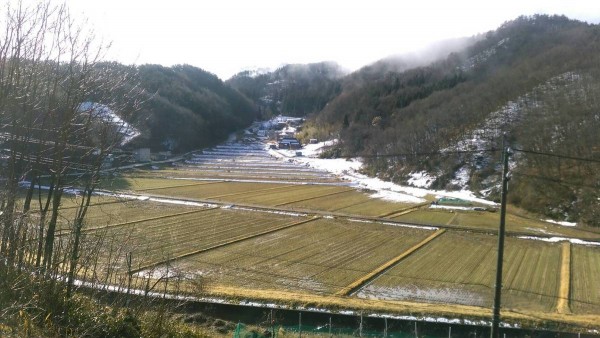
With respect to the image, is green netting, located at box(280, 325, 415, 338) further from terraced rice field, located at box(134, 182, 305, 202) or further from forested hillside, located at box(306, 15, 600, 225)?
terraced rice field, located at box(134, 182, 305, 202)

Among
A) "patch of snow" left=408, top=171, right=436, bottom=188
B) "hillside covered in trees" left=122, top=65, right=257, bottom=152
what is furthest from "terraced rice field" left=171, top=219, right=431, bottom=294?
"hillside covered in trees" left=122, top=65, right=257, bottom=152

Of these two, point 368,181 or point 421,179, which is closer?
point 421,179

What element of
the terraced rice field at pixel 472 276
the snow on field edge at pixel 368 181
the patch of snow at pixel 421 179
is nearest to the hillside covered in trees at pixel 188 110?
the snow on field edge at pixel 368 181

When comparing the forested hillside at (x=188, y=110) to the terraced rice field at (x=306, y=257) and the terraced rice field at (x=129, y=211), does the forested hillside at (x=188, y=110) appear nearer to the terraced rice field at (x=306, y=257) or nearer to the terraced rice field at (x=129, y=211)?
the terraced rice field at (x=129, y=211)

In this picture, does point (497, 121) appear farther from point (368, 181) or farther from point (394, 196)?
point (394, 196)

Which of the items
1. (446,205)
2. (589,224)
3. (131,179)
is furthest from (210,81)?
(589,224)

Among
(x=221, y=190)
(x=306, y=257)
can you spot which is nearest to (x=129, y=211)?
(x=221, y=190)

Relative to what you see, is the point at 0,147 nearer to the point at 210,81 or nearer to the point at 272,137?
the point at 272,137
